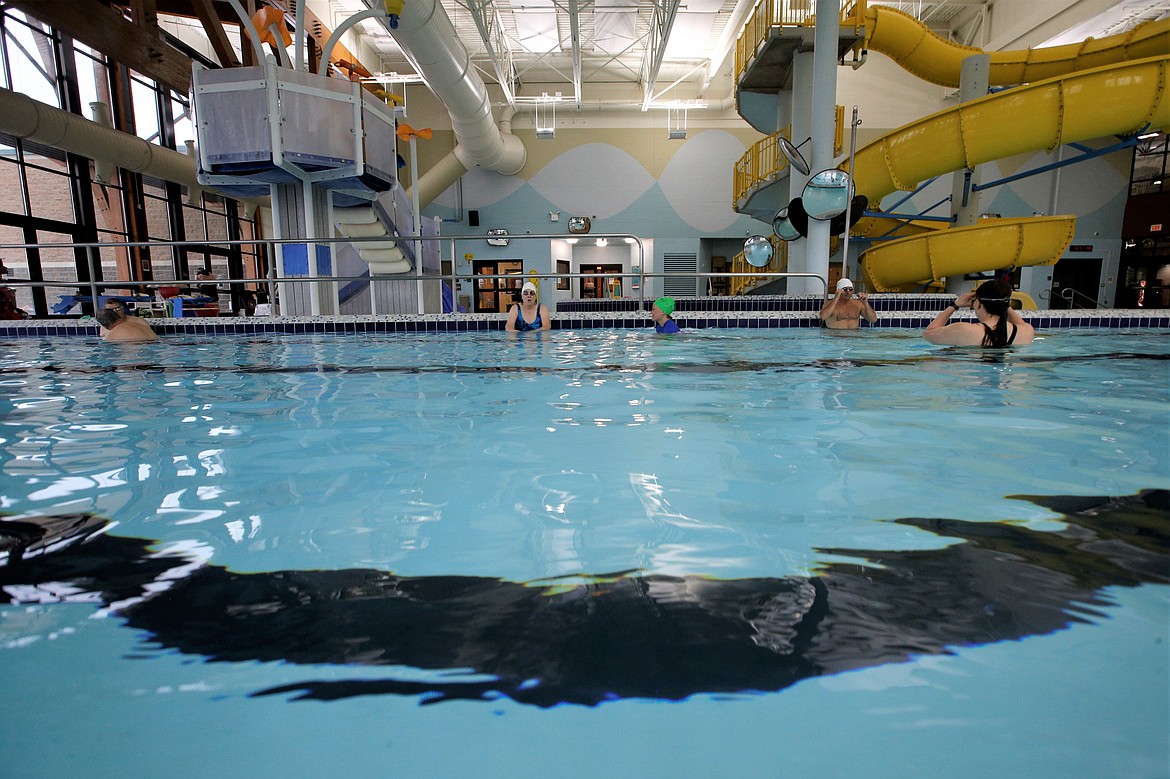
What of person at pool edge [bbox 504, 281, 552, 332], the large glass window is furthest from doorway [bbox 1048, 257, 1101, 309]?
the large glass window

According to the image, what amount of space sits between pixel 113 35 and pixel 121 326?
624 cm

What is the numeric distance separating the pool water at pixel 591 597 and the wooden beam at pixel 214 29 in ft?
37.1

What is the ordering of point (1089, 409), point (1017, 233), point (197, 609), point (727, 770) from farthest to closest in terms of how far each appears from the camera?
point (1017, 233) → point (1089, 409) → point (197, 609) → point (727, 770)

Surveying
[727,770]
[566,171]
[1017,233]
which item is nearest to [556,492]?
[727,770]

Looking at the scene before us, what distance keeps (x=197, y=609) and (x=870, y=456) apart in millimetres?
1682

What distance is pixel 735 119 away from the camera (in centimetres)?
1653

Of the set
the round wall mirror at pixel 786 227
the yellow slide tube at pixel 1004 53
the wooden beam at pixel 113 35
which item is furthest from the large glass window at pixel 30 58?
the yellow slide tube at pixel 1004 53

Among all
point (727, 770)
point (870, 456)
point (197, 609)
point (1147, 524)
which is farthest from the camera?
point (870, 456)

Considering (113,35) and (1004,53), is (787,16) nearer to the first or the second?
(1004,53)

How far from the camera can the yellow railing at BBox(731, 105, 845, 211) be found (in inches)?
365

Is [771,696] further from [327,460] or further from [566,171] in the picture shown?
[566,171]

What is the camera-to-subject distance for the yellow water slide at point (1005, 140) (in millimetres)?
6691

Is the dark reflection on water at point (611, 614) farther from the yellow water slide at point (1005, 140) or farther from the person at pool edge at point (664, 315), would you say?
the yellow water slide at point (1005, 140)

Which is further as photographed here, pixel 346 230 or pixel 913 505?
pixel 346 230
